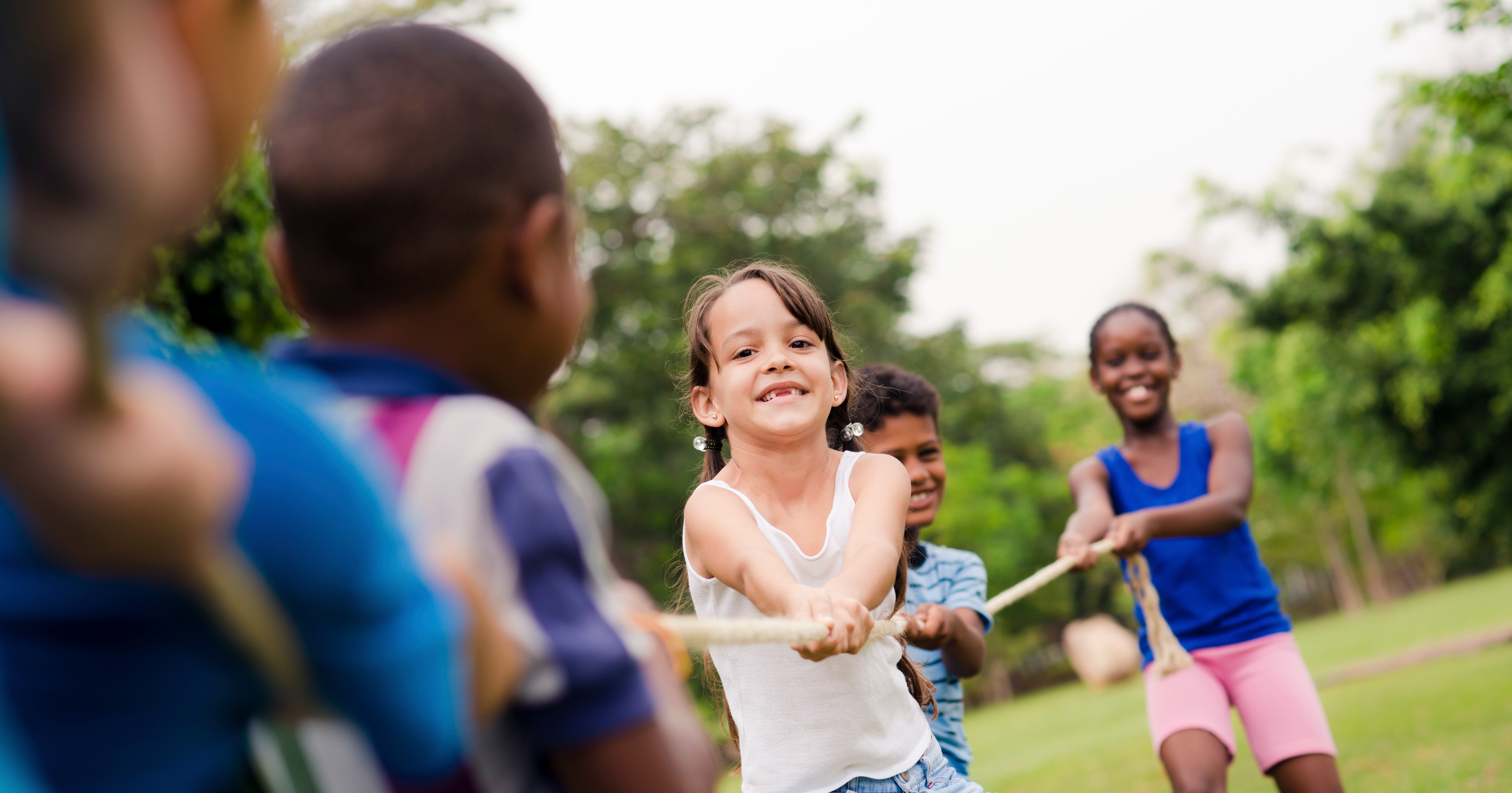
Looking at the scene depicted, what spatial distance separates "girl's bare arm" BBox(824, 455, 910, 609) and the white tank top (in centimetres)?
8

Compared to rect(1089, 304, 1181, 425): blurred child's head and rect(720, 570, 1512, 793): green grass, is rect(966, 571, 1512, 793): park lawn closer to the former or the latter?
rect(720, 570, 1512, 793): green grass

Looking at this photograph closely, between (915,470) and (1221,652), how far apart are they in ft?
4.06

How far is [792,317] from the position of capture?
9.70 ft

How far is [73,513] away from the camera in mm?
674

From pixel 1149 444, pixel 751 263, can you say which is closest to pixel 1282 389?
pixel 1149 444

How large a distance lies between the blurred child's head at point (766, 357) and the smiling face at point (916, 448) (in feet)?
3.61

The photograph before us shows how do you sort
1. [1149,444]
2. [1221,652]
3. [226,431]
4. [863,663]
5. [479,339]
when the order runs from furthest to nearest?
1. [1149,444]
2. [1221,652]
3. [863,663]
4. [479,339]
5. [226,431]

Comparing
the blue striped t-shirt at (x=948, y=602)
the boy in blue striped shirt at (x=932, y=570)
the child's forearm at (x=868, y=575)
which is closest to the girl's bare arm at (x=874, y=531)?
the child's forearm at (x=868, y=575)

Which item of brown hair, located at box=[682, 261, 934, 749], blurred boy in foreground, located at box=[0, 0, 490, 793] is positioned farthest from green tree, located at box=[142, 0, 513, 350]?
blurred boy in foreground, located at box=[0, 0, 490, 793]

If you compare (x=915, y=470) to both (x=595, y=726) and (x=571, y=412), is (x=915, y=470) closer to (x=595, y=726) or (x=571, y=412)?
(x=595, y=726)

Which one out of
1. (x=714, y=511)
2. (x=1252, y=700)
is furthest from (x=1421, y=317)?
(x=714, y=511)

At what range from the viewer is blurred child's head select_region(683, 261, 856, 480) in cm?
287

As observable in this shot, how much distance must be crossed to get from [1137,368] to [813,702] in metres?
2.54

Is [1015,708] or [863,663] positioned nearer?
[863,663]
